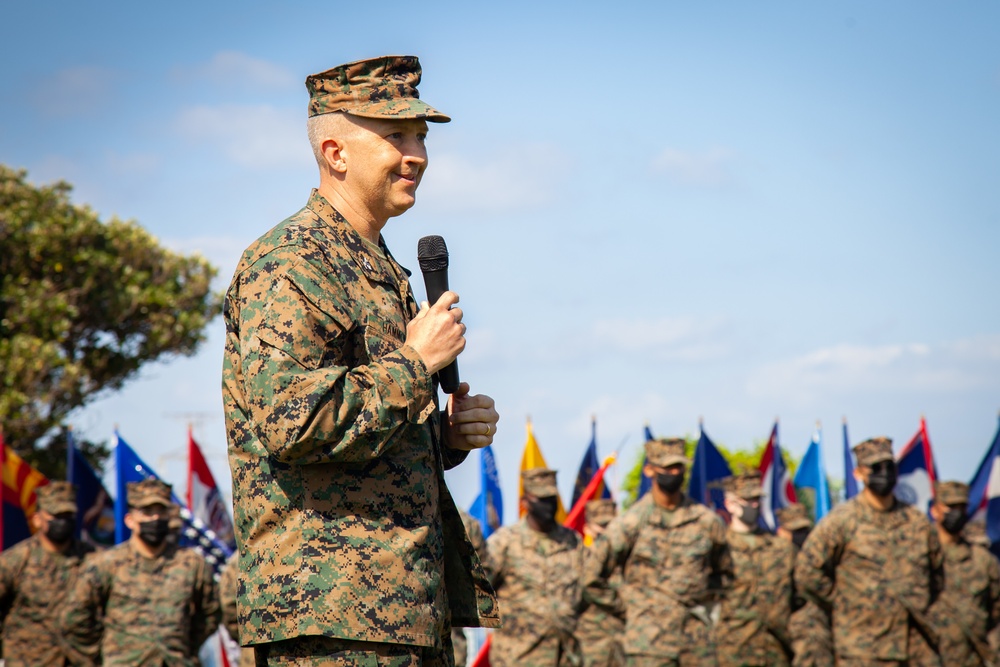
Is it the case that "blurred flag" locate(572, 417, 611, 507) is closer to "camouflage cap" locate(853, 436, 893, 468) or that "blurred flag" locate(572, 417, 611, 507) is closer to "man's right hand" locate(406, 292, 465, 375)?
"camouflage cap" locate(853, 436, 893, 468)

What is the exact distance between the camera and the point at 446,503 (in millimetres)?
3816

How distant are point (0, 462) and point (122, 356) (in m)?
5.93

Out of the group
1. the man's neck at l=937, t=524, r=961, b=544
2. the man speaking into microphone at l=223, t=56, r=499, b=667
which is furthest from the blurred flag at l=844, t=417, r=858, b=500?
the man speaking into microphone at l=223, t=56, r=499, b=667

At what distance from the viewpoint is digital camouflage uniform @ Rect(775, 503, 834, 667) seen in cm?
1323

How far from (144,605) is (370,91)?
29.4 ft

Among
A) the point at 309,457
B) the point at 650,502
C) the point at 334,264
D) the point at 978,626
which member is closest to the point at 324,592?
the point at 309,457

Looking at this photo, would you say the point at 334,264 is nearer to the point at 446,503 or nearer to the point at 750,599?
the point at 446,503

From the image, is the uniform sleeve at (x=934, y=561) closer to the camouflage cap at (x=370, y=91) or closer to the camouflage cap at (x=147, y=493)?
the camouflage cap at (x=147, y=493)

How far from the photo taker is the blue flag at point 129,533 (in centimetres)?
1509

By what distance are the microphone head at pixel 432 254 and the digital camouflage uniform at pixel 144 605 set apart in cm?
873

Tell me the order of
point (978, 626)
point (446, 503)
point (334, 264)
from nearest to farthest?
point (334, 264) → point (446, 503) → point (978, 626)

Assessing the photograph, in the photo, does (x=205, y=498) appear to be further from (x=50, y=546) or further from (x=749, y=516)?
(x=749, y=516)

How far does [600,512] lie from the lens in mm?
17094

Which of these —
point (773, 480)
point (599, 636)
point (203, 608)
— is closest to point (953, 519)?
point (773, 480)
